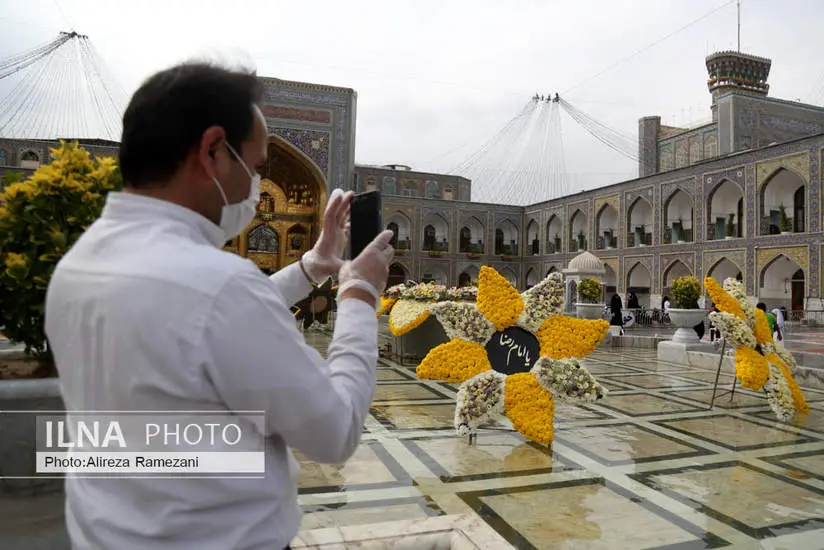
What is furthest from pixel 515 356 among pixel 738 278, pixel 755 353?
pixel 738 278

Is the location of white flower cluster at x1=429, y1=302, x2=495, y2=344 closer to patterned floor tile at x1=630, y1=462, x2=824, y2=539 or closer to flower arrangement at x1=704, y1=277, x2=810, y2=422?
patterned floor tile at x1=630, y1=462, x2=824, y2=539

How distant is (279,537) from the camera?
83 centimetres

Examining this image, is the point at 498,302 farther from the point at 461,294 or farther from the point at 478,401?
the point at 461,294

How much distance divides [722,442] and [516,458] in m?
1.45

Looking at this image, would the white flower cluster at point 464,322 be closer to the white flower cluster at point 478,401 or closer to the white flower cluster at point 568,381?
the white flower cluster at point 478,401

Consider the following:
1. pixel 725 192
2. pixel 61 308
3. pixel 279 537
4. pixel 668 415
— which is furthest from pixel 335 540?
pixel 725 192

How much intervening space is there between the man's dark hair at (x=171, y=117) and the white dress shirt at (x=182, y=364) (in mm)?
55

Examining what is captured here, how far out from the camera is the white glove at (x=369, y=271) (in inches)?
39.0

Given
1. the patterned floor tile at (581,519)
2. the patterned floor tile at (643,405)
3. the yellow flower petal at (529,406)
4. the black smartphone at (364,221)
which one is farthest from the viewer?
the patterned floor tile at (643,405)

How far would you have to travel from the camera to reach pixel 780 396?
13.6ft

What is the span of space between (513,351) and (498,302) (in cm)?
31

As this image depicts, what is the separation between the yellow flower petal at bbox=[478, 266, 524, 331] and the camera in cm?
341

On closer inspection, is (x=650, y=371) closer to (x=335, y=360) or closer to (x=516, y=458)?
(x=516, y=458)

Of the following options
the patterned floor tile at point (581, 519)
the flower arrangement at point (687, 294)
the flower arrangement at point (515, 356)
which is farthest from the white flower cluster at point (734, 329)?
the flower arrangement at point (687, 294)
